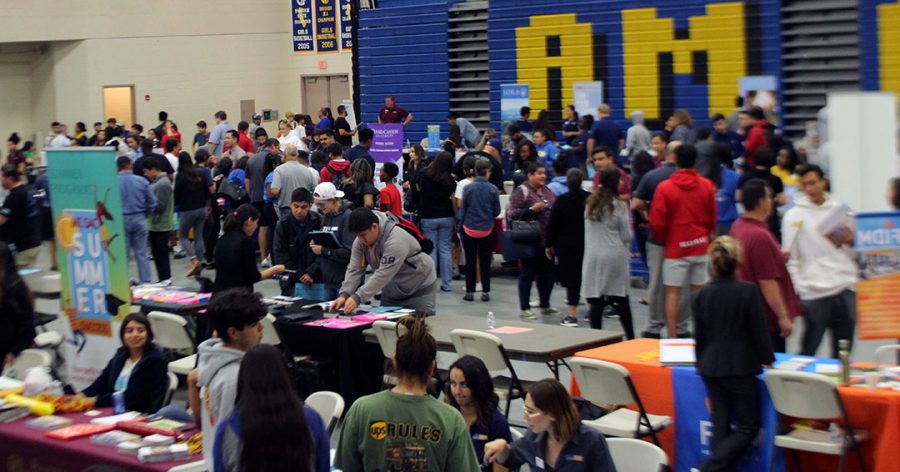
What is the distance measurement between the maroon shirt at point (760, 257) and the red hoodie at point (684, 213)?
58.5 inches

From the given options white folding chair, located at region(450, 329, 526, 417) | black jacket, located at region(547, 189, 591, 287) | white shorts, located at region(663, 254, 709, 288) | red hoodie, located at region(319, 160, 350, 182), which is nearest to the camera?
white folding chair, located at region(450, 329, 526, 417)

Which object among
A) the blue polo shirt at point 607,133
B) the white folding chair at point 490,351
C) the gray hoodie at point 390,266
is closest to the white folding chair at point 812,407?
the white folding chair at point 490,351

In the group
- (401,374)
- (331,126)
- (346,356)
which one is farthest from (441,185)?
(331,126)

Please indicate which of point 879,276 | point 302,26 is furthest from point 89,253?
point 302,26

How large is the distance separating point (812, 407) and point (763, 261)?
1.57m

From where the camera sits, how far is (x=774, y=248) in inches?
285

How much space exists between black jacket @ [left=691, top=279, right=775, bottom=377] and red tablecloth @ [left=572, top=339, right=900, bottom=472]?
46 centimetres

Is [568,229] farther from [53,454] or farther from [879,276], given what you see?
[53,454]

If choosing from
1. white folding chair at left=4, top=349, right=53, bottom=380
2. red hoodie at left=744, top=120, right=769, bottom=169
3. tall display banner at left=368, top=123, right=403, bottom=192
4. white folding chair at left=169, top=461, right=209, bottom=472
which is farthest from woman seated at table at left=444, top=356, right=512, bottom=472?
tall display banner at left=368, top=123, right=403, bottom=192

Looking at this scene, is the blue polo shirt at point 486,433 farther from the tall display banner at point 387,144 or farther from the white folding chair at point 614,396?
the tall display banner at point 387,144

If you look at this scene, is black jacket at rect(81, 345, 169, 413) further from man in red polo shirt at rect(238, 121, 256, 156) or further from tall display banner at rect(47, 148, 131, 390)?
man in red polo shirt at rect(238, 121, 256, 156)

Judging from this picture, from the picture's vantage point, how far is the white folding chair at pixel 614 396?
20.5 ft

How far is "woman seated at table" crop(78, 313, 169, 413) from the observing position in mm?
6410

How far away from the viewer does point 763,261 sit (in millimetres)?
7211
